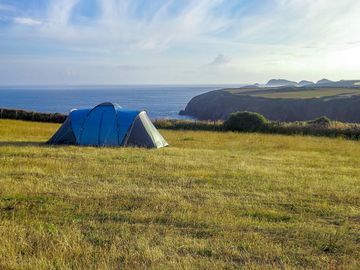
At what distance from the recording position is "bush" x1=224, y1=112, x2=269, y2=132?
38.5 metres

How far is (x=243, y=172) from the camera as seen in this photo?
536 inches

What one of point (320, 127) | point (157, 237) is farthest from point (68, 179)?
point (320, 127)

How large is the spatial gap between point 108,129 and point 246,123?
66.6ft

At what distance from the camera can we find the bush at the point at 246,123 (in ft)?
126

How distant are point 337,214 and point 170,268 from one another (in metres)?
4.64

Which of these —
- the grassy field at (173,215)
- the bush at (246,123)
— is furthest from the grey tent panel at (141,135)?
the bush at (246,123)

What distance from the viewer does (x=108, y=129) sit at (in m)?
21.1

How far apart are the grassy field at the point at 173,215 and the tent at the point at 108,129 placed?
5767mm

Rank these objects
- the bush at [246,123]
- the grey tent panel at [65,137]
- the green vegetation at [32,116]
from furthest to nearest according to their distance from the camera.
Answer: the green vegetation at [32,116] → the bush at [246,123] → the grey tent panel at [65,137]

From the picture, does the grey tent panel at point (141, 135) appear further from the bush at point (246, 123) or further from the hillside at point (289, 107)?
the hillside at point (289, 107)

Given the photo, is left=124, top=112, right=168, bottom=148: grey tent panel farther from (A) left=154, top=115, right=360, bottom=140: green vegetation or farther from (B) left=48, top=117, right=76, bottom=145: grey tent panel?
(A) left=154, top=115, right=360, bottom=140: green vegetation

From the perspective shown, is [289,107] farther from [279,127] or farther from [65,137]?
[65,137]

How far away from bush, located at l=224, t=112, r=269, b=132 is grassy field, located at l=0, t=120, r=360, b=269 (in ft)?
76.6

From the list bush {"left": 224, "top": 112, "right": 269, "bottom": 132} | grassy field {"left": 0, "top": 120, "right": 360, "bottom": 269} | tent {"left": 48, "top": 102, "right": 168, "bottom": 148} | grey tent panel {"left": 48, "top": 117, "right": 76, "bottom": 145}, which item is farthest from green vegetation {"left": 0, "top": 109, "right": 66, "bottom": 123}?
grassy field {"left": 0, "top": 120, "right": 360, "bottom": 269}
